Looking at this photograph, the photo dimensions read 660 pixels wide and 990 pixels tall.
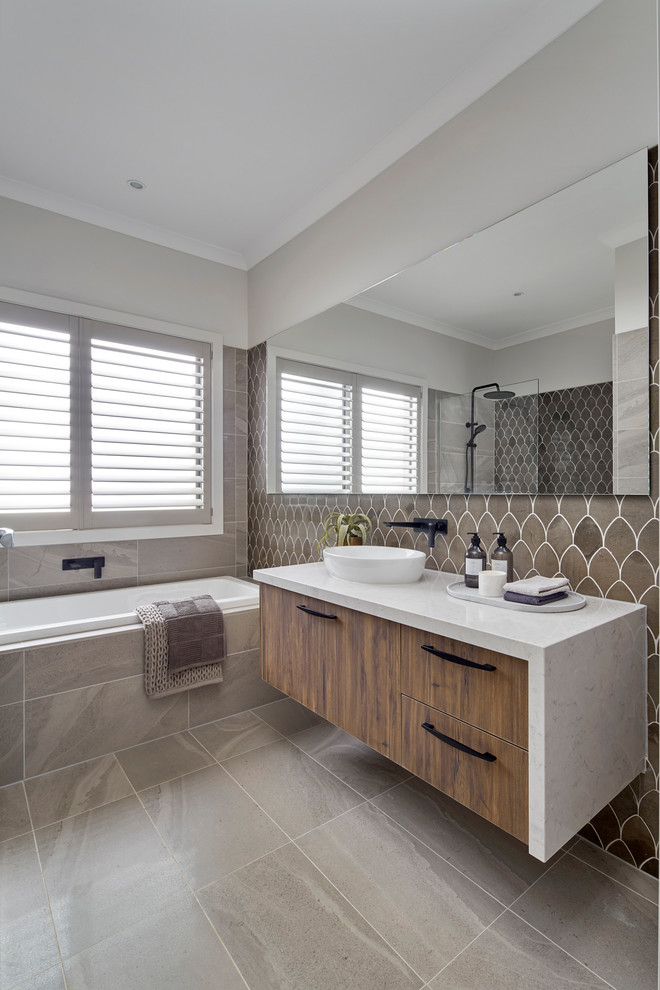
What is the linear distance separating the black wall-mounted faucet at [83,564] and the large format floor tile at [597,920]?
2.51m

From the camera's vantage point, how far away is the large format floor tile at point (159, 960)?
1208 millimetres

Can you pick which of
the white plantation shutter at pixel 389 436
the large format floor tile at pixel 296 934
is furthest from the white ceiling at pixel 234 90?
the large format floor tile at pixel 296 934

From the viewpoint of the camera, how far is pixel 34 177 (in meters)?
2.54

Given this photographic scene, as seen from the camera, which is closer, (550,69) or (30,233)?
(550,69)

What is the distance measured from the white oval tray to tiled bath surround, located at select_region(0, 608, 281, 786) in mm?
1498

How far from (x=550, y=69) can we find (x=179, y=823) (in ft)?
9.48

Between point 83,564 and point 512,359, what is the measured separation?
2487mm

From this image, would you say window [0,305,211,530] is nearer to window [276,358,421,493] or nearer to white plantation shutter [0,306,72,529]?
white plantation shutter [0,306,72,529]

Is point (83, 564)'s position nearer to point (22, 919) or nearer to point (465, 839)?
point (22, 919)

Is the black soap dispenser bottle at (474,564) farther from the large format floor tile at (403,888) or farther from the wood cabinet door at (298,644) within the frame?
the large format floor tile at (403,888)

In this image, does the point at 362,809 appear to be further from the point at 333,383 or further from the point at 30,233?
the point at 30,233

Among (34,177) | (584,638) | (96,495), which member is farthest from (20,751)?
(34,177)

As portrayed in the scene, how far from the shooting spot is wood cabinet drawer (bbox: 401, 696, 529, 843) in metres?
1.21

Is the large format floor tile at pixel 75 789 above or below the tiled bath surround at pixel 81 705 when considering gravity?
below
